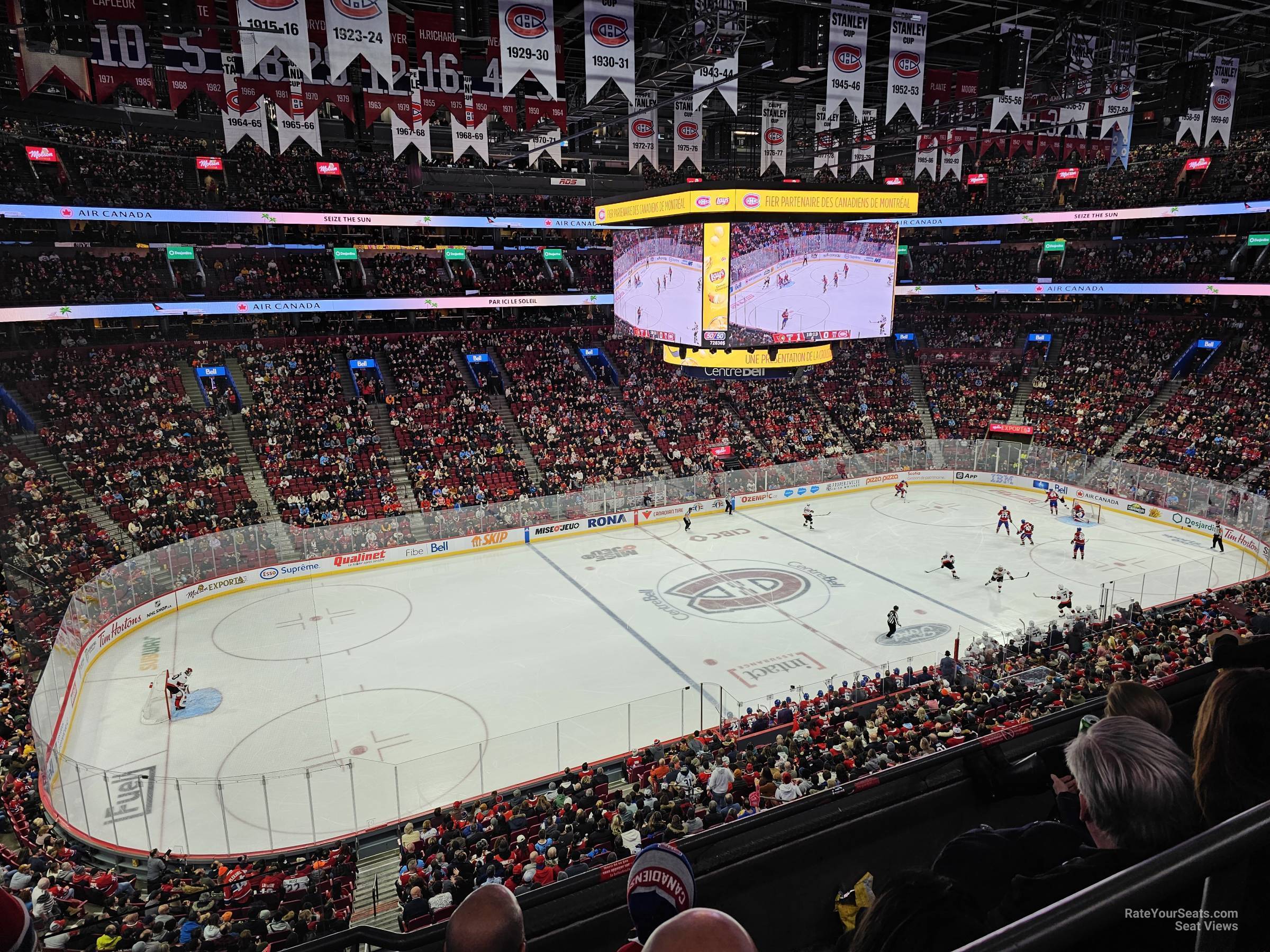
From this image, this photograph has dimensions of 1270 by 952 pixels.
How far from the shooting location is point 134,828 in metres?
13.6

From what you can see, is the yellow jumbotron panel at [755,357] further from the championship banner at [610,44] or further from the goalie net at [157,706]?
the goalie net at [157,706]

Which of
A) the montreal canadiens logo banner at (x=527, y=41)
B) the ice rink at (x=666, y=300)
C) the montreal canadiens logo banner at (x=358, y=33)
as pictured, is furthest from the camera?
the ice rink at (x=666, y=300)

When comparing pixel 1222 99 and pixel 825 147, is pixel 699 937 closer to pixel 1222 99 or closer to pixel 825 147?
pixel 1222 99

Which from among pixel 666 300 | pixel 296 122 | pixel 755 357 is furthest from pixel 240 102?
pixel 755 357

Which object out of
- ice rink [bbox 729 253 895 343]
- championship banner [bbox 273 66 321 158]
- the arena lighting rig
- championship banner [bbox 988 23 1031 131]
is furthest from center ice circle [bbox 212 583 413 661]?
championship banner [bbox 988 23 1031 131]

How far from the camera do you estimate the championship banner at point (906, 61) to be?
19469 millimetres

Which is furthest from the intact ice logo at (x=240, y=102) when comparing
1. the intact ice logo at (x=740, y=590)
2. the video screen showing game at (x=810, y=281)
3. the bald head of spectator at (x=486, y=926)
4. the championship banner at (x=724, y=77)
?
the bald head of spectator at (x=486, y=926)

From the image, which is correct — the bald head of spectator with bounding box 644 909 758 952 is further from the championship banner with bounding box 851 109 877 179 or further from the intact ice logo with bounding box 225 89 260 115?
the championship banner with bounding box 851 109 877 179

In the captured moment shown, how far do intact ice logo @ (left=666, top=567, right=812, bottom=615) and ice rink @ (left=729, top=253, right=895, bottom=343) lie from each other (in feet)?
25.2

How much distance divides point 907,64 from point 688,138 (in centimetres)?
939

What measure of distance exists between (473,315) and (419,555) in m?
17.4

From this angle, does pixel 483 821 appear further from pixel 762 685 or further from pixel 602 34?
pixel 602 34

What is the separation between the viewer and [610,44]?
17.5m

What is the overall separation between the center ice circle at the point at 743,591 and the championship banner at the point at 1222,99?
17.2 meters
